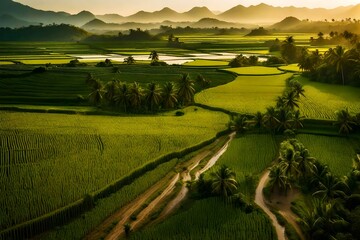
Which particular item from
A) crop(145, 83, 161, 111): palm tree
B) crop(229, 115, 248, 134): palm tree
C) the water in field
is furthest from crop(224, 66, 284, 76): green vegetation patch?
crop(229, 115, 248, 134): palm tree

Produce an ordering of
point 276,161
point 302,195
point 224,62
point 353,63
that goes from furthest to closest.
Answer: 1. point 224,62
2. point 353,63
3. point 276,161
4. point 302,195

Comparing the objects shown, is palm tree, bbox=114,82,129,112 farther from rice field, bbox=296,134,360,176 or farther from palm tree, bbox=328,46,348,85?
palm tree, bbox=328,46,348,85

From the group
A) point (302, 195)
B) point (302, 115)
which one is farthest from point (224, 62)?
point (302, 195)

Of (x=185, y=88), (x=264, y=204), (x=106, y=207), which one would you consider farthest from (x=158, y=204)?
(x=185, y=88)

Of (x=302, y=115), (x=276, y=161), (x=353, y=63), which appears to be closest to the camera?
(x=276, y=161)

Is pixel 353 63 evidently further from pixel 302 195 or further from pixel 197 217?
pixel 197 217

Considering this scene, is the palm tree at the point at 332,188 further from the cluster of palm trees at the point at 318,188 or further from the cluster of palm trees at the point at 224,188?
the cluster of palm trees at the point at 224,188

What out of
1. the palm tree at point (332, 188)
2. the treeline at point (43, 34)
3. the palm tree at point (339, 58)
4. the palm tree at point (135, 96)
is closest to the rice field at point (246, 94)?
the palm tree at point (339, 58)
